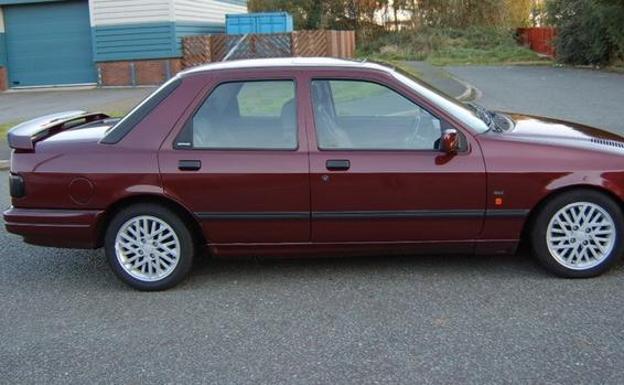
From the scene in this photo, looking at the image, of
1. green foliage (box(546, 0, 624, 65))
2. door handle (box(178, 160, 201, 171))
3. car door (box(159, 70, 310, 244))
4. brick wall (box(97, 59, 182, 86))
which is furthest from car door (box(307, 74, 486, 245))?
green foliage (box(546, 0, 624, 65))

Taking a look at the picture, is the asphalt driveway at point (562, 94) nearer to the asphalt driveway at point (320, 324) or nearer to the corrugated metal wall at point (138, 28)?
the asphalt driveway at point (320, 324)

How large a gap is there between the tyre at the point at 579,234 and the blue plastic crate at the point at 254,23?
19335 mm

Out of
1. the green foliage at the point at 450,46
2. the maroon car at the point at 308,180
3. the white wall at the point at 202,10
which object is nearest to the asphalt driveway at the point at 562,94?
the maroon car at the point at 308,180

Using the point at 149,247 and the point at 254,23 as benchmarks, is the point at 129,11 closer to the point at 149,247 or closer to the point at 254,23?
the point at 254,23

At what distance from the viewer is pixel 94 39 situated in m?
21.3

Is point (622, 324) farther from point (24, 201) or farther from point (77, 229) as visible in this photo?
point (24, 201)

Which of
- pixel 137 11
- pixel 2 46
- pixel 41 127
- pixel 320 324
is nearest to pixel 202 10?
pixel 137 11

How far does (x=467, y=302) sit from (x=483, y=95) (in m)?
13.6

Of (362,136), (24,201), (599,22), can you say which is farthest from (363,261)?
(599,22)

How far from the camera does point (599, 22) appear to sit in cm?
2712

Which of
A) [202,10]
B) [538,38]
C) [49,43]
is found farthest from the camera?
[538,38]

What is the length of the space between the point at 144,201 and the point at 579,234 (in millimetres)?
2951

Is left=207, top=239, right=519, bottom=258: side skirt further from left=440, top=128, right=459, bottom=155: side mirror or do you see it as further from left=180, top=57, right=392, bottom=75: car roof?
left=180, top=57, right=392, bottom=75: car roof

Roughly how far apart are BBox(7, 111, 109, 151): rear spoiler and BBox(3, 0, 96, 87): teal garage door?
17049 mm
